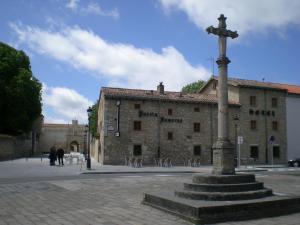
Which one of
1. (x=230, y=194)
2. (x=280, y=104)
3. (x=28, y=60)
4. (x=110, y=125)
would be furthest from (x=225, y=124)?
(x=28, y=60)

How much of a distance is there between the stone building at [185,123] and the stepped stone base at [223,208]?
77.4 feet

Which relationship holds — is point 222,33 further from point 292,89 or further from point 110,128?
point 292,89

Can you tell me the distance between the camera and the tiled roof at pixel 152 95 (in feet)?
120

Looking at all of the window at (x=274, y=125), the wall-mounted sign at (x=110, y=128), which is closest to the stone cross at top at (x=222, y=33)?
the wall-mounted sign at (x=110, y=128)

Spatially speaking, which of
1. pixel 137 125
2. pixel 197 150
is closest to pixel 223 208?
pixel 137 125

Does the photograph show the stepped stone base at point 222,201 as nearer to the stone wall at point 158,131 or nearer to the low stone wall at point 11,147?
the stone wall at point 158,131

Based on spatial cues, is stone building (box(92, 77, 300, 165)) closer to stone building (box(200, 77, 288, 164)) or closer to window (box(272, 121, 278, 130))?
stone building (box(200, 77, 288, 164))

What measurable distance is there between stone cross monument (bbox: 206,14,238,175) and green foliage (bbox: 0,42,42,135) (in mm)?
36648

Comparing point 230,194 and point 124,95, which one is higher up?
point 124,95

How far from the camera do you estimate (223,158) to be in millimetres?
11680

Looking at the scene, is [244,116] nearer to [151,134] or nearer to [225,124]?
[151,134]

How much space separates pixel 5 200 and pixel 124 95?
25.3m

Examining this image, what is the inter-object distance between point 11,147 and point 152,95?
17.9 metres

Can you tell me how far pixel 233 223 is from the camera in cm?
861
